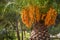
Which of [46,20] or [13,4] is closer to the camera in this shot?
[46,20]

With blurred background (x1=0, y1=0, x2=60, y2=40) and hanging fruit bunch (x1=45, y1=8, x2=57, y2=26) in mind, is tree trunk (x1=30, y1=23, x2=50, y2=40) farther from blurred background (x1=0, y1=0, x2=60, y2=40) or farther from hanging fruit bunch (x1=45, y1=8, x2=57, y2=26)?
blurred background (x1=0, y1=0, x2=60, y2=40)

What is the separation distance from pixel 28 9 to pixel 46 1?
0.60 metres

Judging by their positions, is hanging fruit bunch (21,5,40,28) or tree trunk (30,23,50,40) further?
tree trunk (30,23,50,40)

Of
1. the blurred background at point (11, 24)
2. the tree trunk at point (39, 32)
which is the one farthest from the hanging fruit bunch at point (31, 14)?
the blurred background at point (11, 24)

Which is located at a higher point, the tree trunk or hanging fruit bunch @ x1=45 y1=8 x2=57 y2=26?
hanging fruit bunch @ x1=45 y1=8 x2=57 y2=26

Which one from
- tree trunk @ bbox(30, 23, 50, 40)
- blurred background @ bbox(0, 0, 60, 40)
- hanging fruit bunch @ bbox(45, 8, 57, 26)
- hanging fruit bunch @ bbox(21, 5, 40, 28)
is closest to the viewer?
hanging fruit bunch @ bbox(45, 8, 57, 26)

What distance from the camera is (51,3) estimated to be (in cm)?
508

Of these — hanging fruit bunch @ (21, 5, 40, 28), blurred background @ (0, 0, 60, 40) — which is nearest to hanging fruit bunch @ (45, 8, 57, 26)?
hanging fruit bunch @ (21, 5, 40, 28)

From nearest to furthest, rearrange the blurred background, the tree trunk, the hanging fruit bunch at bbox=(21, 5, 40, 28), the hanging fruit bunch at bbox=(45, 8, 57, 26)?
1. the hanging fruit bunch at bbox=(45, 8, 57, 26)
2. the hanging fruit bunch at bbox=(21, 5, 40, 28)
3. the tree trunk
4. the blurred background

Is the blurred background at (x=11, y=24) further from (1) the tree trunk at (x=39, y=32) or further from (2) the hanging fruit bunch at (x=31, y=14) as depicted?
(1) the tree trunk at (x=39, y=32)

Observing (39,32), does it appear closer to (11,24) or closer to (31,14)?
(31,14)

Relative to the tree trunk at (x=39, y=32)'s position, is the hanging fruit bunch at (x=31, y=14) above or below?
above

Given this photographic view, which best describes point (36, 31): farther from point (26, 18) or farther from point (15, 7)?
point (15, 7)

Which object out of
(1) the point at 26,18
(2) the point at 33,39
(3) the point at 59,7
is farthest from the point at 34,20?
(3) the point at 59,7
